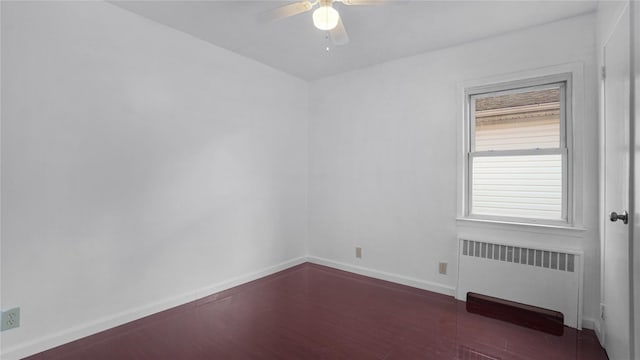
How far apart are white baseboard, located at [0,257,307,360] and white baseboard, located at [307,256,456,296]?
1022mm

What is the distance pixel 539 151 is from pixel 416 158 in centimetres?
112

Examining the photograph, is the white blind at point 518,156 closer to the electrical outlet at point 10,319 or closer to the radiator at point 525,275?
the radiator at point 525,275

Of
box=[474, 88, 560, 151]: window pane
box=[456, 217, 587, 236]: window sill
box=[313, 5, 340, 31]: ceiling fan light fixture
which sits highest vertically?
box=[313, 5, 340, 31]: ceiling fan light fixture

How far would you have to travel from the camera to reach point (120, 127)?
257 centimetres

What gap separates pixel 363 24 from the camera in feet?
9.15

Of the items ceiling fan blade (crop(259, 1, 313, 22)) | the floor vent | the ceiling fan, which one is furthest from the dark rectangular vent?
ceiling fan blade (crop(259, 1, 313, 22))

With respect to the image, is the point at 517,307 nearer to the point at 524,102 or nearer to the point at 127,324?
the point at 524,102

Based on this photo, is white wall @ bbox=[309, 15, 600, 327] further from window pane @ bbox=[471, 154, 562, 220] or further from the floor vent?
the floor vent

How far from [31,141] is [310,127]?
3006mm

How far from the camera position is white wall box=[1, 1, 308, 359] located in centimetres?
211

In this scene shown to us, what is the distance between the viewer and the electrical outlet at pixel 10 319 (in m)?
2.04

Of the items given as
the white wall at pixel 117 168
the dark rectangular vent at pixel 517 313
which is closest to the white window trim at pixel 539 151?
the dark rectangular vent at pixel 517 313

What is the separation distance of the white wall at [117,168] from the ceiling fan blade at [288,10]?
1.26m

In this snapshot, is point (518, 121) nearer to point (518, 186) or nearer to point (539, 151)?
point (539, 151)
